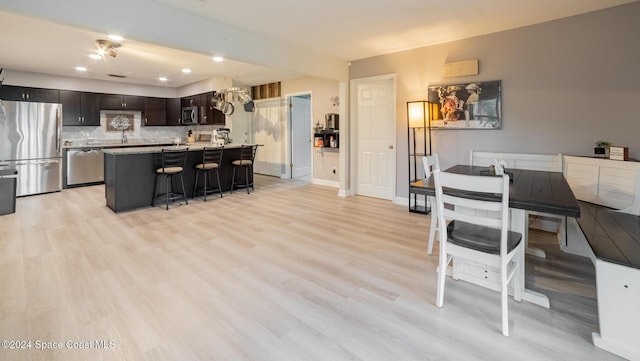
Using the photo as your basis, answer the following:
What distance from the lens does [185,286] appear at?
2.47 meters

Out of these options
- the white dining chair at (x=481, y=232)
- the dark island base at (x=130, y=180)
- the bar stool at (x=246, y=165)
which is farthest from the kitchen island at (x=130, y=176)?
the white dining chair at (x=481, y=232)

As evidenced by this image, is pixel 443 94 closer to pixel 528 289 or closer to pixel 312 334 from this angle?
pixel 528 289

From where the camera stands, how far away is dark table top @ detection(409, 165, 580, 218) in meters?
1.85

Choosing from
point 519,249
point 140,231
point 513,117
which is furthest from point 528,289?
point 140,231

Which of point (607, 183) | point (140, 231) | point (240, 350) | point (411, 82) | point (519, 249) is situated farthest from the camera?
point (411, 82)

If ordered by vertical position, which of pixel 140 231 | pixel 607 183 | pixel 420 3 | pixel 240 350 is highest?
pixel 420 3

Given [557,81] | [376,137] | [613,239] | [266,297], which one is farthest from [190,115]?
[613,239]

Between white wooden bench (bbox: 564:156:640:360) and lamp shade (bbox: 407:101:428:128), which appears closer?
white wooden bench (bbox: 564:156:640:360)

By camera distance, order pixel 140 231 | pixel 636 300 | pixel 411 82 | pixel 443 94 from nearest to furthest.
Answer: pixel 636 300, pixel 140 231, pixel 443 94, pixel 411 82

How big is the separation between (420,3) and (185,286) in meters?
3.44

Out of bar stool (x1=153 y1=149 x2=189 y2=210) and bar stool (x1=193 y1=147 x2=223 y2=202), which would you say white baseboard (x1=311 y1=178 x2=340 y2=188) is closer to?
bar stool (x1=193 y1=147 x2=223 y2=202)

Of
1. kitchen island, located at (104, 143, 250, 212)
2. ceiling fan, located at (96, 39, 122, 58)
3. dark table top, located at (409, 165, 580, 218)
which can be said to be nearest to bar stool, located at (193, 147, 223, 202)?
kitchen island, located at (104, 143, 250, 212)

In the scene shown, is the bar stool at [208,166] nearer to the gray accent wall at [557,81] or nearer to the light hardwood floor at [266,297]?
the light hardwood floor at [266,297]

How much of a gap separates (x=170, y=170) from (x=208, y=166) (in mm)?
715
